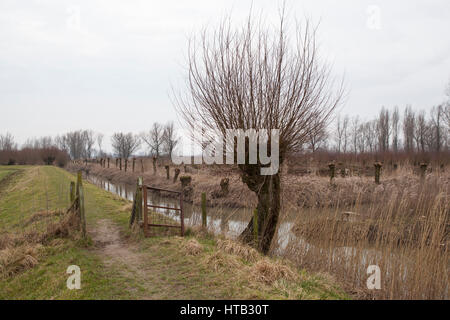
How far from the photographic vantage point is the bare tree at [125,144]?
76438 millimetres

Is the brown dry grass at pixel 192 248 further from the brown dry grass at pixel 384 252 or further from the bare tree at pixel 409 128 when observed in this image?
the bare tree at pixel 409 128

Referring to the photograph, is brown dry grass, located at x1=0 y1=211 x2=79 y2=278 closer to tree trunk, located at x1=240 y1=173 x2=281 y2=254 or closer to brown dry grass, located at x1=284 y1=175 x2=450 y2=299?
tree trunk, located at x1=240 y1=173 x2=281 y2=254

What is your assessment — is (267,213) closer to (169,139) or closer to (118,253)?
(118,253)

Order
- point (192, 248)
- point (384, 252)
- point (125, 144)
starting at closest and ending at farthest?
point (384, 252), point (192, 248), point (125, 144)

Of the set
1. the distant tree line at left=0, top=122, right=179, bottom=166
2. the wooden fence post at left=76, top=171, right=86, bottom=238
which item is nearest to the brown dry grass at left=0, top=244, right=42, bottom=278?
the wooden fence post at left=76, top=171, right=86, bottom=238

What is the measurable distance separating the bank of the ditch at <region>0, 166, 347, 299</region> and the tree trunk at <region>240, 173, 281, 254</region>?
3.11ft

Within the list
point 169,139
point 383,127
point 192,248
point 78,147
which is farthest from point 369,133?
point 78,147

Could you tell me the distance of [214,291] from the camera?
4207 millimetres

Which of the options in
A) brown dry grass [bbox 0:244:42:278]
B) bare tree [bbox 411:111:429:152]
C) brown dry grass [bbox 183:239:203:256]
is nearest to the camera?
brown dry grass [bbox 0:244:42:278]

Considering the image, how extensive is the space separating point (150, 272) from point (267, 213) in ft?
10.6

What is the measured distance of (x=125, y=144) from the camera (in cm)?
7706

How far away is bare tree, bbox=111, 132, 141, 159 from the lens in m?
76.4
